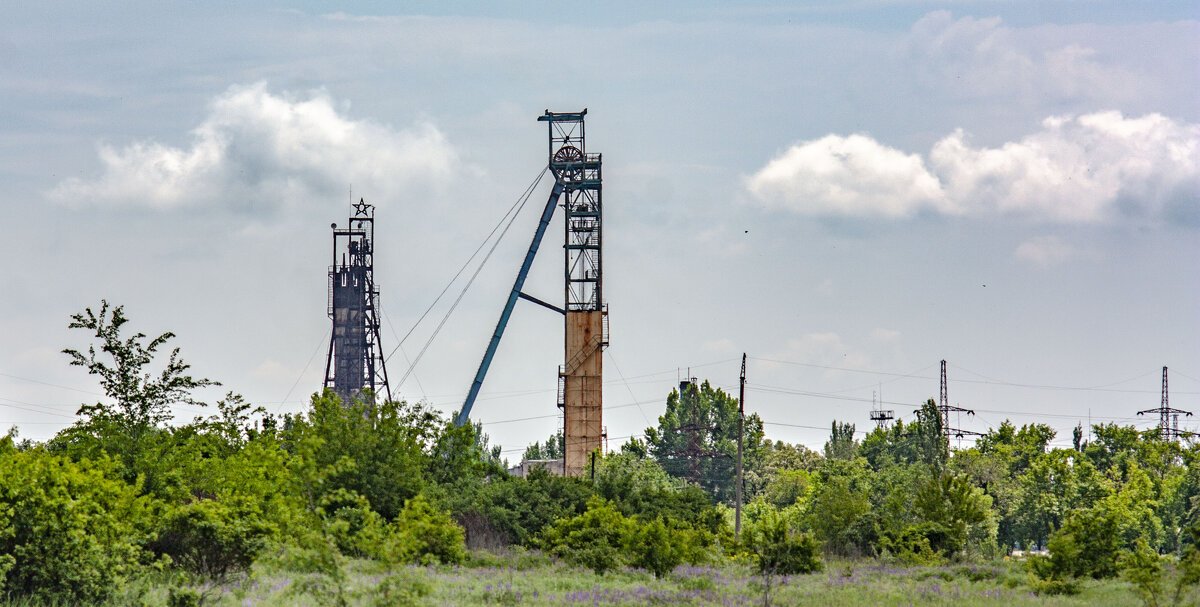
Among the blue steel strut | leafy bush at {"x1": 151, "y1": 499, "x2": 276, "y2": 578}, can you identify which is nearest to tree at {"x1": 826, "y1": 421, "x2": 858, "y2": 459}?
the blue steel strut

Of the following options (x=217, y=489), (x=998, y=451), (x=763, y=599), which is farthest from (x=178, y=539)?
(x=998, y=451)

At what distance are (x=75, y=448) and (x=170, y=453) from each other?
7.66 ft

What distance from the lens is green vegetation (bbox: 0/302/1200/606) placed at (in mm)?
22000

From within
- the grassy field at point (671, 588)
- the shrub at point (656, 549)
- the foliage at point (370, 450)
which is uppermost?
the foliage at point (370, 450)

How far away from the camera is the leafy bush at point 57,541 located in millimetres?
21906

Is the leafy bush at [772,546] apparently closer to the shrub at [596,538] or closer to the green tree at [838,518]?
the shrub at [596,538]

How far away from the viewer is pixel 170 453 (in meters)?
31.4

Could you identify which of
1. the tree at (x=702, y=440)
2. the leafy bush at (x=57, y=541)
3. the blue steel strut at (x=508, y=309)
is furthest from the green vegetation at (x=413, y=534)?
the tree at (x=702, y=440)

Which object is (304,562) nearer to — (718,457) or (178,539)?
(178,539)

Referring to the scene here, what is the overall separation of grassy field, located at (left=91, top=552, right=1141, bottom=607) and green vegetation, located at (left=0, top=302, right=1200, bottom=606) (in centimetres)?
13

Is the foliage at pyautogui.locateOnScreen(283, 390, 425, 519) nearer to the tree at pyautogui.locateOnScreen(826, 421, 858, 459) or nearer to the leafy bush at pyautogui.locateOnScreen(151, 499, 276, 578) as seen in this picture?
the leafy bush at pyautogui.locateOnScreen(151, 499, 276, 578)

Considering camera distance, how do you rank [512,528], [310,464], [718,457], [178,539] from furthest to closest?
1. [718,457]
2. [512,528]
3. [178,539]
4. [310,464]

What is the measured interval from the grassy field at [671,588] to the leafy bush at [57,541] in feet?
3.38

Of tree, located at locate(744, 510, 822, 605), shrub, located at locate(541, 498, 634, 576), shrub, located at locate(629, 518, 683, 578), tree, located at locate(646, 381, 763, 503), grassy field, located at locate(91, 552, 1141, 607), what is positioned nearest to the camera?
grassy field, located at locate(91, 552, 1141, 607)
